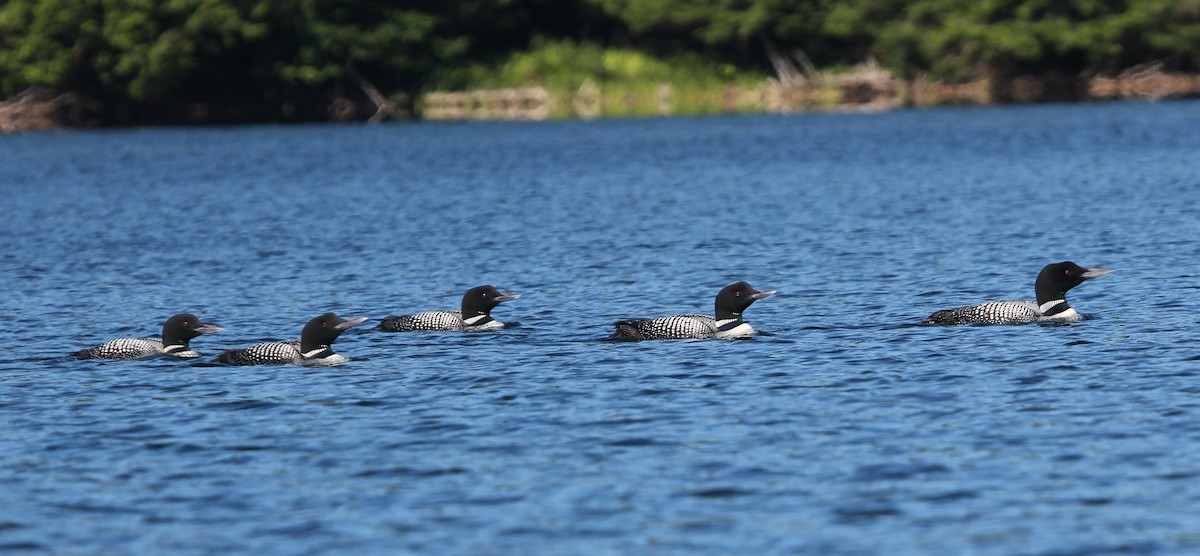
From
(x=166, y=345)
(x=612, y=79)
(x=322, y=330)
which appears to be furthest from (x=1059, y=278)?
(x=612, y=79)

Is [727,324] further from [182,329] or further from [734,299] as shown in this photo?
[182,329]

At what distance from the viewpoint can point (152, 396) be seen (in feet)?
65.6

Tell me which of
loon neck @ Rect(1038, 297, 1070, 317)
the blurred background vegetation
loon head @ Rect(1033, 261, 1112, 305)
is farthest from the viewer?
the blurred background vegetation

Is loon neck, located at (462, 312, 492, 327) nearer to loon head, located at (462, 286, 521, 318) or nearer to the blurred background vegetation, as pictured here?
loon head, located at (462, 286, 521, 318)

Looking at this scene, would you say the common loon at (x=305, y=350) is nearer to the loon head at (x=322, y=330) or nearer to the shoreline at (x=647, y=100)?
the loon head at (x=322, y=330)

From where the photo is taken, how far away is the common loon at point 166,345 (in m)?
22.5

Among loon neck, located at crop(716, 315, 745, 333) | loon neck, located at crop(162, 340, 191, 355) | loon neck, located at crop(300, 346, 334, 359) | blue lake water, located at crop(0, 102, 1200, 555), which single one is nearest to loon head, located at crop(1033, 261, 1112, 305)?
blue lake water, located at crop(0, 102, 1200, 555)

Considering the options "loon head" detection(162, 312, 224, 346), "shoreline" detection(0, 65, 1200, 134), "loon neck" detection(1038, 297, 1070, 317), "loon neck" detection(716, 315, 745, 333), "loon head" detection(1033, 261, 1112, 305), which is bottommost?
"shoreline" detection(0, 65, 1200, 134)

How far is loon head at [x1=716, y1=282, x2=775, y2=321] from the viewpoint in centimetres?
2294

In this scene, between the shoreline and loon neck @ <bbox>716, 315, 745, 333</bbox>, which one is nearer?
loon neck @ <bbox>716, 315, 745, 333</bbox>

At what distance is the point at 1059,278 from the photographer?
23.8 metres

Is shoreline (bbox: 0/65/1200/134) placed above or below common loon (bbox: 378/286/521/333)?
below

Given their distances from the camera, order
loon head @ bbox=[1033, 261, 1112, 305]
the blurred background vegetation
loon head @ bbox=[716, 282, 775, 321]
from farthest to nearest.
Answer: the blurred background vegetation
loon head @ bbox=[1033, 261, 1112, 305]
loon head @ bbox=[716, 282, 775, 321]

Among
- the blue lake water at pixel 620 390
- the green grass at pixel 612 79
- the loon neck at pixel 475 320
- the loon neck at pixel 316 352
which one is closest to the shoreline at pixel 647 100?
the green grass at pixel 612 79
